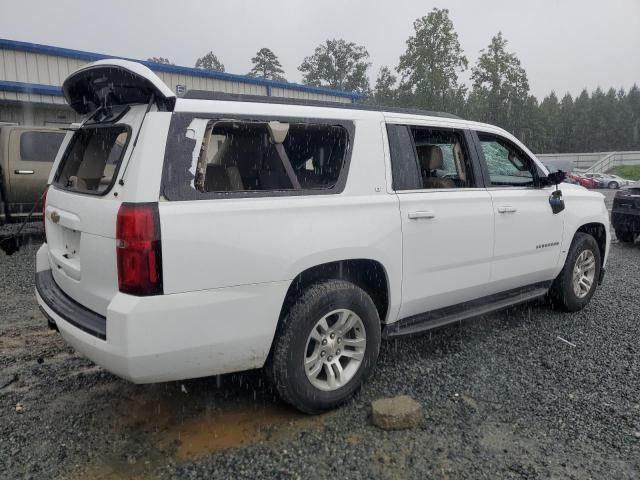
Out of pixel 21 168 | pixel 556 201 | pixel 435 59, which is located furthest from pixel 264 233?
pixel 435 59

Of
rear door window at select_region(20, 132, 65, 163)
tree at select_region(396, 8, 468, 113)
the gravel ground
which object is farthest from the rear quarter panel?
tree at select_region(396, 8, 468, 113)

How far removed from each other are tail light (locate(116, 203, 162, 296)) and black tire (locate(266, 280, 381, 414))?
77cm

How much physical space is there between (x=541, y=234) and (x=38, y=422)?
393 cm

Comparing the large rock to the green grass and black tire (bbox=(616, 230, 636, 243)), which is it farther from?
the green grass

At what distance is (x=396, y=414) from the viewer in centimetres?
287

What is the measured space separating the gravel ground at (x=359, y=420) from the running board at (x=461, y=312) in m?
0.34

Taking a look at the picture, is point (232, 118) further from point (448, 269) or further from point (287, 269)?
point (448, 269)

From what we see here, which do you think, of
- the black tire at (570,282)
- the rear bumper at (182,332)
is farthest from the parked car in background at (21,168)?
the black tire at (570,282)

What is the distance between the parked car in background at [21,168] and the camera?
318 inches

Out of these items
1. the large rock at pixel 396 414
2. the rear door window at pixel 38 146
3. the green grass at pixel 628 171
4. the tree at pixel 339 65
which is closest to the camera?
the large rock at pixel 396 414

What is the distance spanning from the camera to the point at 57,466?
2.54m

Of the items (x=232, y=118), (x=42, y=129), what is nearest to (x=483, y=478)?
(x=232, y=118)

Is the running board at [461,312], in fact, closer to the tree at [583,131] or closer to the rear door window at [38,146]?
the rear door window at [38,146]

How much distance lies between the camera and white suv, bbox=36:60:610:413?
239 cm
